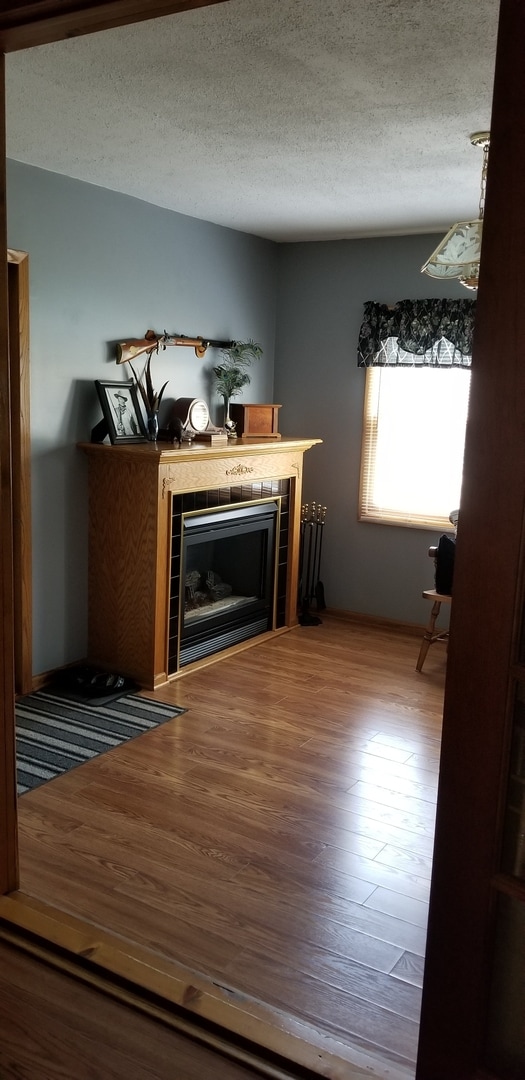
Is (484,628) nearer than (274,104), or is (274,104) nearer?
(484,628)

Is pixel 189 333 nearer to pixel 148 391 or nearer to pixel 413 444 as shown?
pixel 148 391

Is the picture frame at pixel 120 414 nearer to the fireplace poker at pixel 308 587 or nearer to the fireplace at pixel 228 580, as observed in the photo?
the fireplace at pixel 228 580

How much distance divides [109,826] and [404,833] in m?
1.02

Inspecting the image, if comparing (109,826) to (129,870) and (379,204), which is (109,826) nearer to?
(129,870)

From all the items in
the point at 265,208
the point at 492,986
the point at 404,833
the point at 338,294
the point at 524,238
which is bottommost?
the point at 404,833

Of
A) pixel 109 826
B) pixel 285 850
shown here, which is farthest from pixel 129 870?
pixel 285 850

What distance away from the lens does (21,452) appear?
3852 mm

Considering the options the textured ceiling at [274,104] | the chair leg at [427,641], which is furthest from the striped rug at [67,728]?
the textured ceiling at [274,104]

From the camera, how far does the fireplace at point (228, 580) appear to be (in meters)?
4.55

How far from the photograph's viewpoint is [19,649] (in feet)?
13.1

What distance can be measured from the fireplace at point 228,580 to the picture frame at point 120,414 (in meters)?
0.56

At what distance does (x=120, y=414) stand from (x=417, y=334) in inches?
76.6

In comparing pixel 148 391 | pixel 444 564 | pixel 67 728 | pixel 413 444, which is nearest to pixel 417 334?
pixel 413 444

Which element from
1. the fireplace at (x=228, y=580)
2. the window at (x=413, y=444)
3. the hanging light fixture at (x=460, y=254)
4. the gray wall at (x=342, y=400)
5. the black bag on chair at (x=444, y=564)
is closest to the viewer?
the hanging light fixture at (x=460, y=254)
